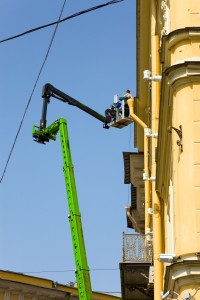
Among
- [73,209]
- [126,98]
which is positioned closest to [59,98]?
[126,98]

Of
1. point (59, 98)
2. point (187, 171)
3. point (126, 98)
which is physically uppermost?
point (59, 98)

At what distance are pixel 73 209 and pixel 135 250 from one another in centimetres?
290

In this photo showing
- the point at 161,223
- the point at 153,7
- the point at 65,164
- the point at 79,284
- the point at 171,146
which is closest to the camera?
the point at 171,146

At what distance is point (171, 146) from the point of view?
11.2 metres

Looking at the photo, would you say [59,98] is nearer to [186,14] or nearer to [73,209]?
[73,209]

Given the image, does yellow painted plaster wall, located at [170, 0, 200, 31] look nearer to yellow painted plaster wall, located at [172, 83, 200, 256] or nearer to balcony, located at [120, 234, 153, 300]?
yellow painted plaster wall, located at [172, 83, 200, 256]

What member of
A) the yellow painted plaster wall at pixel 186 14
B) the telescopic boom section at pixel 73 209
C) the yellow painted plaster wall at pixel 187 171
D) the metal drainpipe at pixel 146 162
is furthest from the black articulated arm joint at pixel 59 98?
the yellow painted plaster wall at pixel 187 171

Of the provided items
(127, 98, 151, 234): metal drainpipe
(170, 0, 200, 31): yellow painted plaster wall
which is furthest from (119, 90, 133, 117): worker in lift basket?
(170, 0, 200, 31): yellow painted plaster wall

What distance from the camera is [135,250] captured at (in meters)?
18.1

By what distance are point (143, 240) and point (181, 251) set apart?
28.3 ft

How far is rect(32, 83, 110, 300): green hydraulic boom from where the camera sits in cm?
1944

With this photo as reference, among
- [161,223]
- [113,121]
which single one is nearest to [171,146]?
[161,223]

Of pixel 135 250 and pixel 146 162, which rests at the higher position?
pixel 146 162

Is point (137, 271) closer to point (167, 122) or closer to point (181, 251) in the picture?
point (167, 122)
